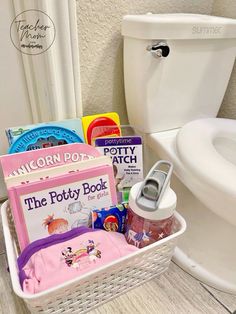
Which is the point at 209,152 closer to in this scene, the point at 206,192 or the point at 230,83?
the point at 206,192

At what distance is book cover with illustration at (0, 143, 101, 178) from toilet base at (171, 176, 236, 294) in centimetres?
36

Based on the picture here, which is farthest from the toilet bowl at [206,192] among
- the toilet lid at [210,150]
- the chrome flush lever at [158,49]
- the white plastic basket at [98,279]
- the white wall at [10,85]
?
the white wall at [10,85]

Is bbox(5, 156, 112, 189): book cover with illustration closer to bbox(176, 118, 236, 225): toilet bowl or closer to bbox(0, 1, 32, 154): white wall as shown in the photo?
bbox(176, 118, 236, 225): toilet bowl

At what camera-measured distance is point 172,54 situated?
0.70 m

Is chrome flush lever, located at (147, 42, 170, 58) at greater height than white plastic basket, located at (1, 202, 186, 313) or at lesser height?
greater

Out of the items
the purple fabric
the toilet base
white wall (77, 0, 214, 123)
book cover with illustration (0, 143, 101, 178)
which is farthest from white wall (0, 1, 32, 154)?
the toilet base

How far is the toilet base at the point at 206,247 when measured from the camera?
2.30 feet

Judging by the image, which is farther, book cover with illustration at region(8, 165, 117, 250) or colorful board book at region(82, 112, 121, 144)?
colorful board book at region(82, 112, 121, 144)

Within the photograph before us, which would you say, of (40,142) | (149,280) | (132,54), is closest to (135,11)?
(132,54)

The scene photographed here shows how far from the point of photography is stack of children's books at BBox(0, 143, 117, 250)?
1.85 ft

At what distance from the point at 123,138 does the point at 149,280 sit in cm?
36

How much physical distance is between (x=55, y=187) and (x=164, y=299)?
38 cm

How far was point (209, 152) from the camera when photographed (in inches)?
24.5

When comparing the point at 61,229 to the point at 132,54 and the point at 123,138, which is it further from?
the point at 132,54
